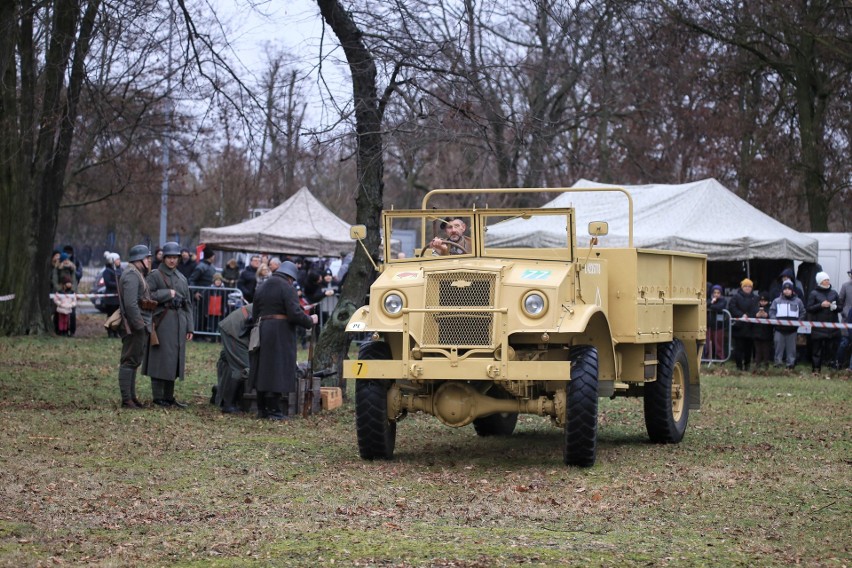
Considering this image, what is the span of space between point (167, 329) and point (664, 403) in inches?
233

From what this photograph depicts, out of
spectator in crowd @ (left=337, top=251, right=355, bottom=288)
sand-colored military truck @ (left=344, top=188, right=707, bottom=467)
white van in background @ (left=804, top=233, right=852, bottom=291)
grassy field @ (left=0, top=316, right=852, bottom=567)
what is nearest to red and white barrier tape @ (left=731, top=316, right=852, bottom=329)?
white van in background @ (left=804, top=233, right=852, bottom=291)

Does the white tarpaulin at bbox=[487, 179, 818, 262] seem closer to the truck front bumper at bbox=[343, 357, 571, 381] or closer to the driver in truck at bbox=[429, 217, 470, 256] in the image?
the driver in truck at bbox=[429, 217, 470, 256]

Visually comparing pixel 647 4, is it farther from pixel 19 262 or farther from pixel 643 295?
pixel 19 262

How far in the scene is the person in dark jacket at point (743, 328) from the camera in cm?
2309

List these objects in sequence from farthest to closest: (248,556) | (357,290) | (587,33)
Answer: (587,33) < (357,290) < (248,556)

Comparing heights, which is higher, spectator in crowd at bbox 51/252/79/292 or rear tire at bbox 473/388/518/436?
spectator in crowd at bbox 51/252/79/292

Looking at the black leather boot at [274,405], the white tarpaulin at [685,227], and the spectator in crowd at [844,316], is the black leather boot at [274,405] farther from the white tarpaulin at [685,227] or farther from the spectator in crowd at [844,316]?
the spectator in crowd at [844,316]

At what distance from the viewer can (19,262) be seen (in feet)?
81.5

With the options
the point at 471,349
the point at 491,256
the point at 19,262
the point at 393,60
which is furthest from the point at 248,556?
the point at 19,262

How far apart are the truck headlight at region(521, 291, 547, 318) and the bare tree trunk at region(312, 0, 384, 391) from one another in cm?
483

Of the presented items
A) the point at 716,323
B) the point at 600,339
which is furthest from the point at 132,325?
the point at 716,323

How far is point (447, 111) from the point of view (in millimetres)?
15398

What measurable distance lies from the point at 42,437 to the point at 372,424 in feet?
11.2

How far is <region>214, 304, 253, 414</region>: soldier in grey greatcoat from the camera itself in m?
14.8
